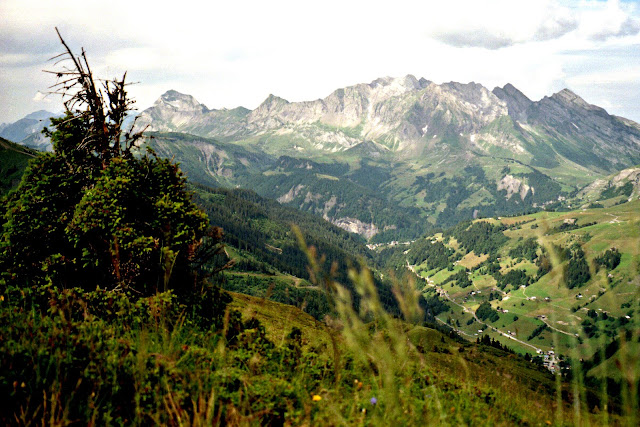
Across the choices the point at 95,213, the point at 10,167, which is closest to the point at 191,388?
the point at 95,213

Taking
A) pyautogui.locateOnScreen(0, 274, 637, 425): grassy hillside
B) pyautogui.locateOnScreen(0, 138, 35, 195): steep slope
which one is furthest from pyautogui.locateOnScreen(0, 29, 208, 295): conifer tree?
pyautogui.locateOnScreen(0, 138, 35, 195): steep slope

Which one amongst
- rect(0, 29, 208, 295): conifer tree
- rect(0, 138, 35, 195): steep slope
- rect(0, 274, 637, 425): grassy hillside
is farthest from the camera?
rect(0, 138, 35, 195): steep slope

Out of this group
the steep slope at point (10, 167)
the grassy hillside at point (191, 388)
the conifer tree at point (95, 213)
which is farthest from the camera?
the steep slope at point (10, 167)

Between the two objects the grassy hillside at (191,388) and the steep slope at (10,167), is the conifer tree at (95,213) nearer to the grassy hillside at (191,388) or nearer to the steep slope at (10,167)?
the grassy hillside at (191,388)

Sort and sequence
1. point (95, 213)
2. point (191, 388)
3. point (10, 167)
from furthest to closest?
1. point (10, 167)
2. point (95, 213)
3. point (191, 388)

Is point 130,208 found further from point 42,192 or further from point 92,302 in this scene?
point 92,302

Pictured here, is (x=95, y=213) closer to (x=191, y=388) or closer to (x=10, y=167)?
(x=191, y=388)

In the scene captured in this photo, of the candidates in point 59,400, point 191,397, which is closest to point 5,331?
point 59,400

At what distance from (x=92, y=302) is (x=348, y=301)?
12071 mm

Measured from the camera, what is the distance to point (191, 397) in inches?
212

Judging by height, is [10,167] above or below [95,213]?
above

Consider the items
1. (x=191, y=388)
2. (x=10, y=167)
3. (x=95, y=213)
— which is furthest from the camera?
(x=10, y=167)

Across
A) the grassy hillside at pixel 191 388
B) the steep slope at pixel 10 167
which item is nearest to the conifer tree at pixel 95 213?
the grassy hillside at pixel 191 388

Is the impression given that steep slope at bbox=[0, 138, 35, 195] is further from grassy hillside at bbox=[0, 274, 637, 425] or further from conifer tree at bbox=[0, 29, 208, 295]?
grassy hillside at bbox=[0, 274, 637, 425]
